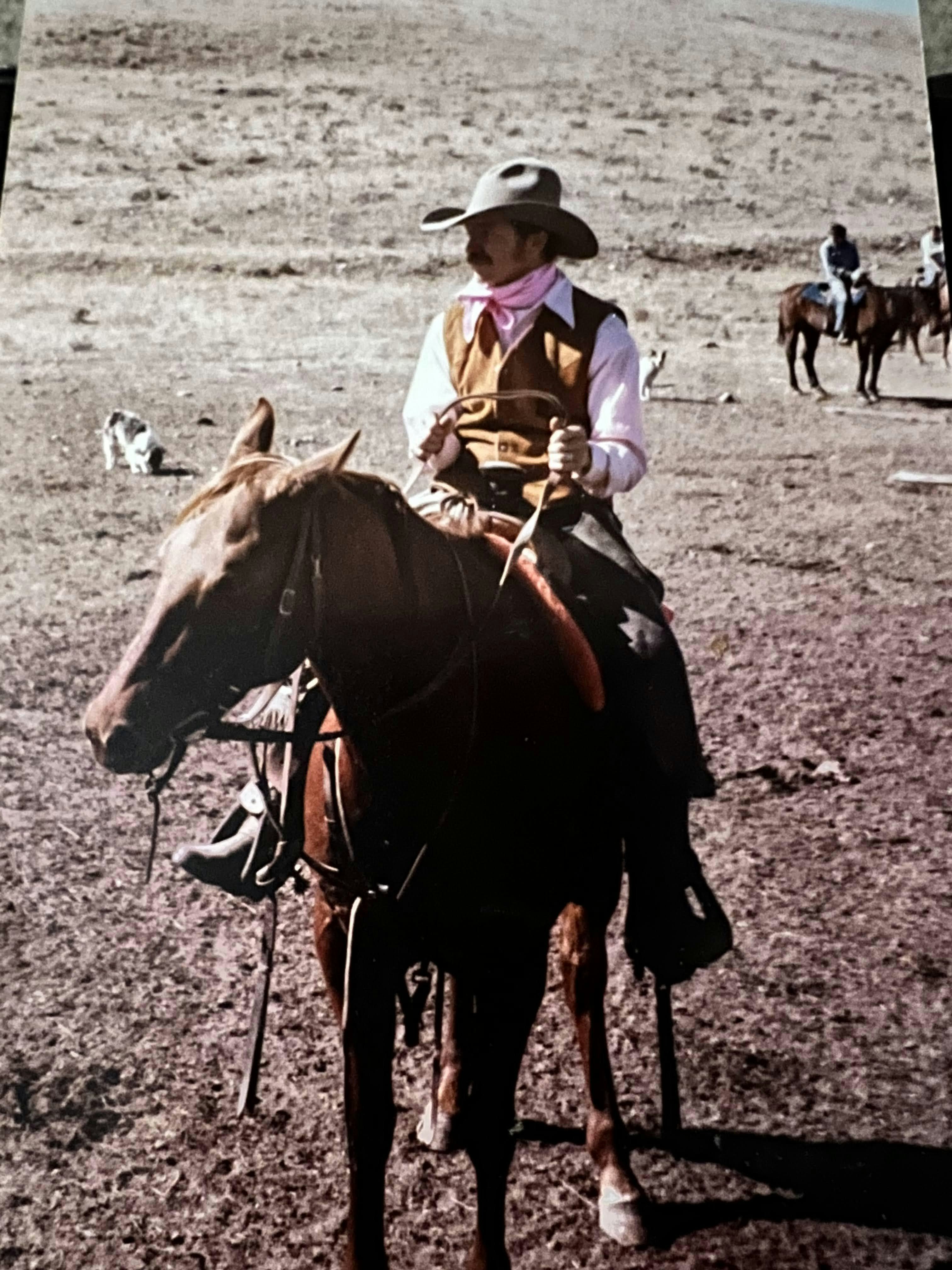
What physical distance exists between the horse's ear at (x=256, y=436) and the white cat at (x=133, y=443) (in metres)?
1.34

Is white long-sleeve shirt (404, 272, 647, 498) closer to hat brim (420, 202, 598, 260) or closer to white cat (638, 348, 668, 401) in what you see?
hat brim (420, 202, 598, 260)

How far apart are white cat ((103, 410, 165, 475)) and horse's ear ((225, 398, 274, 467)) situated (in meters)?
1.34

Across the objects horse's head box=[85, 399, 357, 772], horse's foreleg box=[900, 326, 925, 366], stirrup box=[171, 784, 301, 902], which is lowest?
stirrup box=[171, 784, 301, 902]

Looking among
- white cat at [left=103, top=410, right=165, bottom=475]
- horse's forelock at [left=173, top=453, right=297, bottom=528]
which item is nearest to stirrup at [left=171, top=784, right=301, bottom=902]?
horse's forelock at [left=173, top=453, right=297, bottom=528]

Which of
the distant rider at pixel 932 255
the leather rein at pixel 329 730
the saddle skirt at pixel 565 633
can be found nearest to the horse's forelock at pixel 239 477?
the leather rein at pixel 329 730

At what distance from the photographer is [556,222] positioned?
334 cm

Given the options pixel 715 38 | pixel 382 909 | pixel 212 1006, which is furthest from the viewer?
pixel 715 38

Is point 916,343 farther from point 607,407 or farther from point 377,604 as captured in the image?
point 377,604

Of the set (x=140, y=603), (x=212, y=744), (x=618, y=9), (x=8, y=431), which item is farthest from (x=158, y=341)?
(x=618, y=9)

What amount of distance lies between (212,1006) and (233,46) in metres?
3.19

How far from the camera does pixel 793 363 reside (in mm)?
4492

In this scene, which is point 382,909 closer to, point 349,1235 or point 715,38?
point 349,1235

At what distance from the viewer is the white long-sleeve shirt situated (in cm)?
321

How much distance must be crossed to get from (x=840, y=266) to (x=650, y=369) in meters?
0.68
